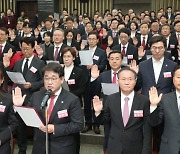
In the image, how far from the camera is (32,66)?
365 cm

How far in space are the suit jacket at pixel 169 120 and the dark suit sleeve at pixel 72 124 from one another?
576 mm

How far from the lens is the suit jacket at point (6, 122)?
250cm

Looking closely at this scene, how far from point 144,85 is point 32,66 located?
136 cm

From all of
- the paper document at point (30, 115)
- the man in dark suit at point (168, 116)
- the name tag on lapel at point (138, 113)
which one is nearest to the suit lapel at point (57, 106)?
the paper document at point (30, 115)

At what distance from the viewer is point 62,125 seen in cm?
238

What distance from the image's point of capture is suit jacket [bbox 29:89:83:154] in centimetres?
238

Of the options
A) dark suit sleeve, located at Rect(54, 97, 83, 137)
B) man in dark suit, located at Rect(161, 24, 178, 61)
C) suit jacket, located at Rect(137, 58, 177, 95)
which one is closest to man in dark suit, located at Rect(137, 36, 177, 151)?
suit jacket, located at Rect(137, 58, 177, 95)

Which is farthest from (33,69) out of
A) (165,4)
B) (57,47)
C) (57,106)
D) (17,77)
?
(165,4)

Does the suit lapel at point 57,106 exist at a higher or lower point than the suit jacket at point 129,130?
higher

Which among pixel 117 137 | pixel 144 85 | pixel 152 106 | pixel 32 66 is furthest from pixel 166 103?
pixel 32 66

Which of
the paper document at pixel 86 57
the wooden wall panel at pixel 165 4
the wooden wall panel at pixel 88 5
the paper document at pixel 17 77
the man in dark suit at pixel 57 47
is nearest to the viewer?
the paper document at pixel 17 77

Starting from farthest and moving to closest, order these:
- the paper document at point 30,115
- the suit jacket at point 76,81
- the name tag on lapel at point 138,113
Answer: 1. the suit jacket at point 76,81
2. the name tag on lapel at point 138,113
3. the paper document at point 30,115

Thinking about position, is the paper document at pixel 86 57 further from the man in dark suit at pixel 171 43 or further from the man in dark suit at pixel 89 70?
the man in dark suit at pixel 171 43

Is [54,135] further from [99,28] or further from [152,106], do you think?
[99,28]
